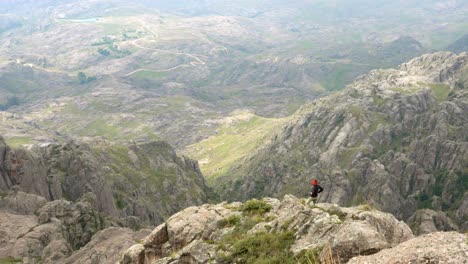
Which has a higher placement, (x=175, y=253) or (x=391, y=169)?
(x=175, y=253)

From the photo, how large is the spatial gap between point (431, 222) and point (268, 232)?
102m

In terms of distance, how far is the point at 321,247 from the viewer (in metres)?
30.9

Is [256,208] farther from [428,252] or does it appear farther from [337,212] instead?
[428,252]

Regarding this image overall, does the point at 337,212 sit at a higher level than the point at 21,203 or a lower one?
higher

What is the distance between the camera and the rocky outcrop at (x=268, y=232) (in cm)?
3082

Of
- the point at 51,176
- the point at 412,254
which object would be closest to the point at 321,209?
the point at 412,254

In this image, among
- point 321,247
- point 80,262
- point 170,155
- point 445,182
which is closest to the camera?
point 321,247

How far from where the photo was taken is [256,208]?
4338 cm

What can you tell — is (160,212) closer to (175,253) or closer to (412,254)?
(175,253)

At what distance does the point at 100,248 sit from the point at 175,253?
3314 cm

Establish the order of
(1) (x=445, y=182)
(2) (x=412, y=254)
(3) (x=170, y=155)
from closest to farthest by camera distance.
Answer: (2) (x=412, y=254) < (1) (x=445, y=182) < (3) (x=170, y=155)

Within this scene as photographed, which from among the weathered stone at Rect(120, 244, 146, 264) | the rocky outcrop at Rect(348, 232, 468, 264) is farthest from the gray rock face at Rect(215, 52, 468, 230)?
the rocky outcrop at Rect(348, 232, 468, 264)

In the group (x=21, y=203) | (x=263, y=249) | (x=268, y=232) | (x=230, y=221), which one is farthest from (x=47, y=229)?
(x=263, y=249)

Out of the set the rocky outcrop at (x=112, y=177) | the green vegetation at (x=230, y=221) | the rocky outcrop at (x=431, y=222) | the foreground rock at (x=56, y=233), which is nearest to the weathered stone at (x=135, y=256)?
the green vegetation at (x=230, y=221)
